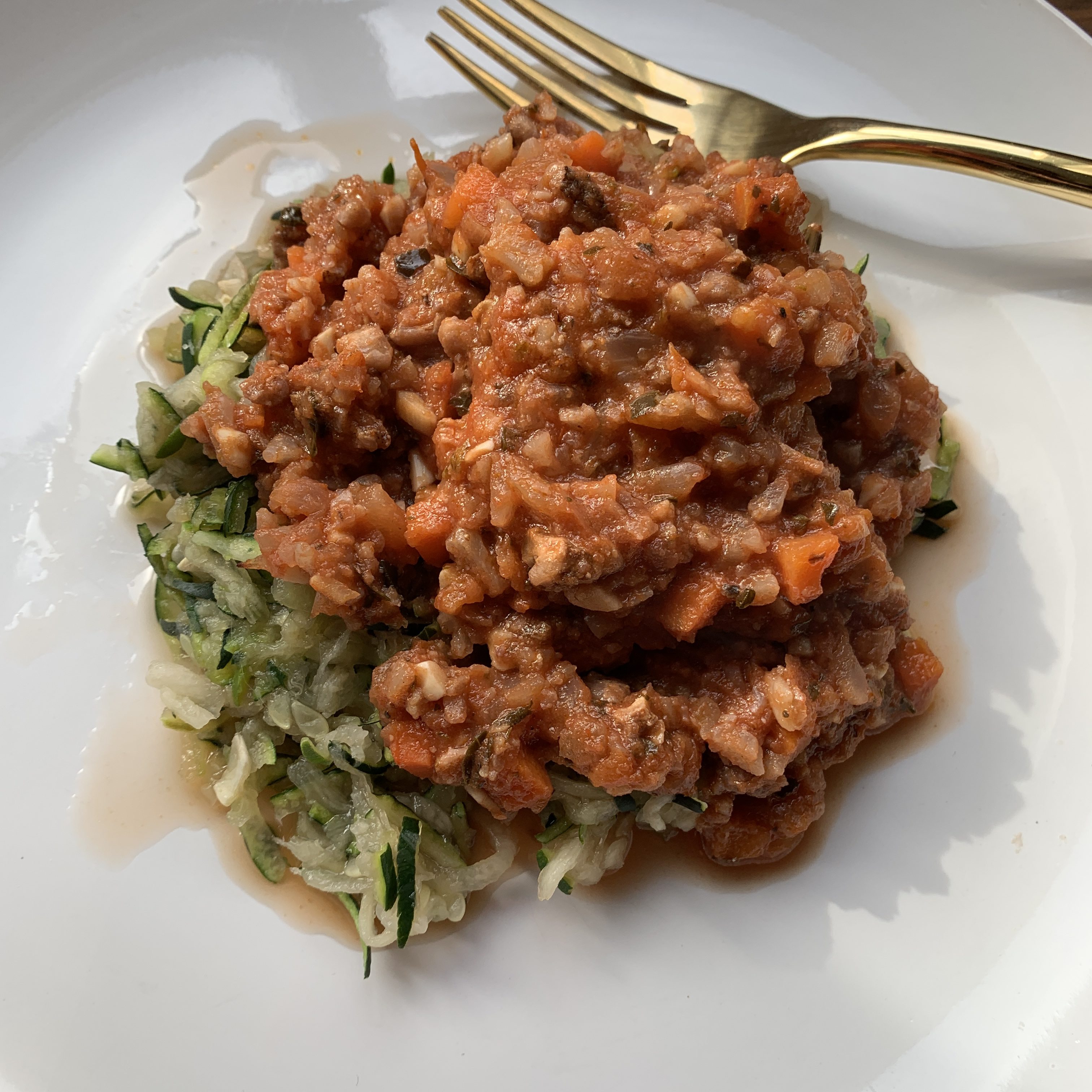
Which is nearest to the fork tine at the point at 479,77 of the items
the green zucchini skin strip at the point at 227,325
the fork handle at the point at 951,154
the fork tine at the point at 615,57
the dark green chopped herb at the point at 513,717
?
the fork tine at the point at 615,57

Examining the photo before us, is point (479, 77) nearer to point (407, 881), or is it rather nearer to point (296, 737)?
point (296, 737)

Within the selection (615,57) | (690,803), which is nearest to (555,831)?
(690,803)

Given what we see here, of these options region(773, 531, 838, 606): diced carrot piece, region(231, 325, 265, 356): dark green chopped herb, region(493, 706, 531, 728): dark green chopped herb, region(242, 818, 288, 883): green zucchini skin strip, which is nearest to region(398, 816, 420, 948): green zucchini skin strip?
region(242, 818, 288, 883): green zucchini skin strip

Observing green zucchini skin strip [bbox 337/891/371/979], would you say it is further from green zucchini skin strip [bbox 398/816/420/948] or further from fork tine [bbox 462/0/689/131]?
fork tine [bbox 462/0/689/131]

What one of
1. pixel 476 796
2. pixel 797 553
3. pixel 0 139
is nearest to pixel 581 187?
pixel 797 553

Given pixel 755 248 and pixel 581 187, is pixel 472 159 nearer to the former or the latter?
pixel 581 187

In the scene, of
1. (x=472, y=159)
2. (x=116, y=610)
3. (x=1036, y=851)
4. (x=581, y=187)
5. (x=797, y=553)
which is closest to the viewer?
(x=797, y=553)
